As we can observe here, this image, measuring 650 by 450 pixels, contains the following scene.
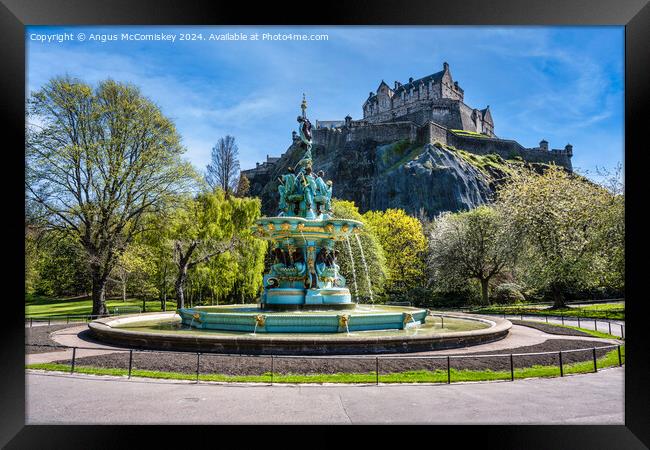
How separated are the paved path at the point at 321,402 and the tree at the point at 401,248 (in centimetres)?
3832

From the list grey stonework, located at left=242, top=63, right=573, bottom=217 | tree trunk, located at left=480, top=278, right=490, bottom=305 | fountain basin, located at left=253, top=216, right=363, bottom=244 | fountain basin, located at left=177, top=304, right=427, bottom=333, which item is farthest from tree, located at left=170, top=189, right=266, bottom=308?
grey stonework, located at left=242, top=63, right=573, bottom=217

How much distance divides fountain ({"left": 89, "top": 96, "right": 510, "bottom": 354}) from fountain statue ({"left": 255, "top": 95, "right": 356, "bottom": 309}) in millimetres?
37

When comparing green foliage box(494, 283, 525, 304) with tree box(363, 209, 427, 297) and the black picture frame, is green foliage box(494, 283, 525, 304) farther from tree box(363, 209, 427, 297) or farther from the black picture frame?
the black picture frame

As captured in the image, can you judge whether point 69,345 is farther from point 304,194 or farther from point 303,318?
point 304,194

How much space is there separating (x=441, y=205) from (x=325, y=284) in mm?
66924

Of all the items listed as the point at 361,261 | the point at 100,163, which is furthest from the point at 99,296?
the point at 361,261

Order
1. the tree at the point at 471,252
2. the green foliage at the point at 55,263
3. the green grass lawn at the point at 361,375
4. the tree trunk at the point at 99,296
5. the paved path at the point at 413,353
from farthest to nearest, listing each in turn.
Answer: the tree at the point at 471,252, the tree trunk at the point at 99,296, the green foliage at the point at 55,263, the paved path at the point at 413,353, the green grass lawn at the point at 361,375

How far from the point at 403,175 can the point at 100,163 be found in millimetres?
66951

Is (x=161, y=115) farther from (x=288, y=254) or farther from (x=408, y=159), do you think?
(x=408, y=159)

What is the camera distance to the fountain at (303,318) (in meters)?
12.2

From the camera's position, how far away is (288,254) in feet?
61.5

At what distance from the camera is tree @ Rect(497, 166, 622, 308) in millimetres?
30562

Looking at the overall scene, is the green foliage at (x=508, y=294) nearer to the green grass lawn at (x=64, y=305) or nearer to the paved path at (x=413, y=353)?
the paved path at (x=413, y=353)

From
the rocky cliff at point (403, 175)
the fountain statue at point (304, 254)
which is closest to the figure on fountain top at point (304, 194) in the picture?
the fountain statue at point (304, 254)
